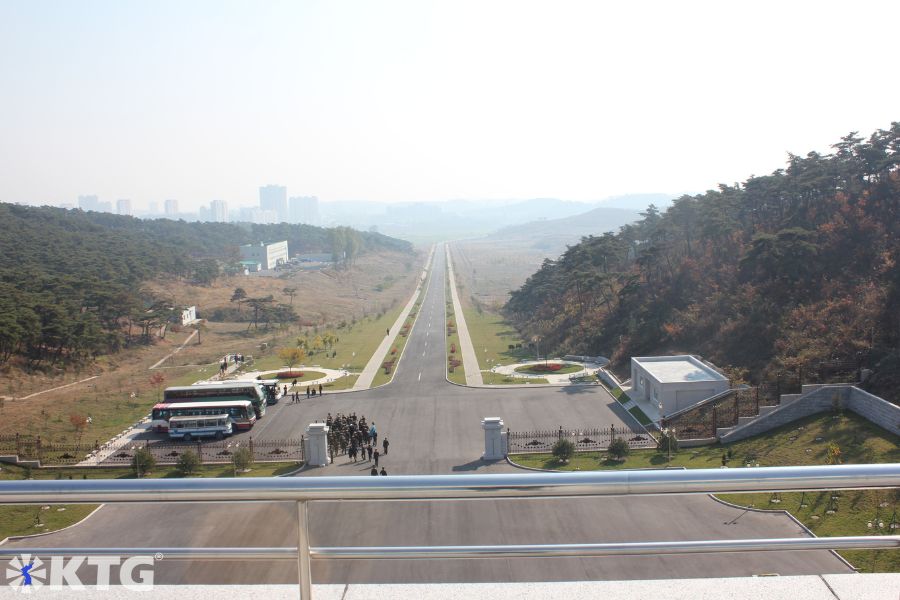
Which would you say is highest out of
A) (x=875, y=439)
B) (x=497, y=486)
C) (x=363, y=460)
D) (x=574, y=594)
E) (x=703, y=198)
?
(x=703, y=198)

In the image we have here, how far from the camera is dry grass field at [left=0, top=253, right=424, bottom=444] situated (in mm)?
32062

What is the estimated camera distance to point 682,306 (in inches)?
1714

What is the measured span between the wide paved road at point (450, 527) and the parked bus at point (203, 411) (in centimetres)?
106

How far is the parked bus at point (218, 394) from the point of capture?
105 ft

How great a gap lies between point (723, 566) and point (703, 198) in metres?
46.0

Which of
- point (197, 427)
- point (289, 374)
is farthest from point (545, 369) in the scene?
point (197, 427)

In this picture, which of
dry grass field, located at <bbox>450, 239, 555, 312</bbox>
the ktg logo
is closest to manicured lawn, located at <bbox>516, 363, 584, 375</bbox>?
dry grass field, located at <bbox>450, 239, 555, 312</bbox>

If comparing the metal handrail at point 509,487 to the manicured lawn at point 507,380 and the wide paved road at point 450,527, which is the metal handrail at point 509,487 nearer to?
the wide paved road at point 450,527

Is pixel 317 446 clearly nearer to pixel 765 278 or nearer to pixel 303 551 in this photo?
pixel 303 551

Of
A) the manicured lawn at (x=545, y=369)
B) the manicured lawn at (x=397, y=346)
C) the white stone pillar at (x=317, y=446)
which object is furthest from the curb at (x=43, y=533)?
the manicured lawn at (x=545, y=369)

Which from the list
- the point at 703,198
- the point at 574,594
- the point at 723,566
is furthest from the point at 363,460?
the point at 703,198

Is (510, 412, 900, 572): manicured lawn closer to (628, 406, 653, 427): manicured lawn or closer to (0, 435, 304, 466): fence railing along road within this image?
(628, 406, 653, 427): manicured lawn

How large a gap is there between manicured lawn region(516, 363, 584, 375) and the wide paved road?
405 inches

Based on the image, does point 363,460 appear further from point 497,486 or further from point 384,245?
point 384,245
